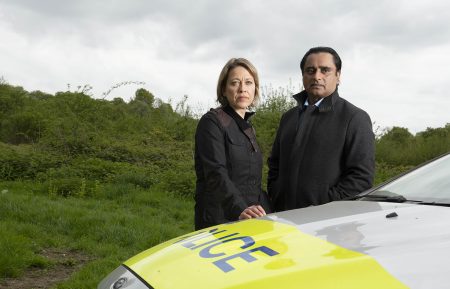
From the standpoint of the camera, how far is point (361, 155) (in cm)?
313

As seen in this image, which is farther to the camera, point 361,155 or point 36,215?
point 36,215

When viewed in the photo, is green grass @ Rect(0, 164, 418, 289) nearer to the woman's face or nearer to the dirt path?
the dirt path

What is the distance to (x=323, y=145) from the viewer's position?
3.18 meters

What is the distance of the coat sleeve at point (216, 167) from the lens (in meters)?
3.04

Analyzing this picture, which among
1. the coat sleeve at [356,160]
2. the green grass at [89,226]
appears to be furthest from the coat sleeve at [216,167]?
the green grass at [89,226]

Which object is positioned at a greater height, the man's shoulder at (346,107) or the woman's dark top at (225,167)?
the man's shoulder at (346,107)

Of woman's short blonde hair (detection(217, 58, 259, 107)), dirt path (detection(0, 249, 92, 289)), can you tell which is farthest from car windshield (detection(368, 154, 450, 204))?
dirt path (detection(0, 249, 92, 289))

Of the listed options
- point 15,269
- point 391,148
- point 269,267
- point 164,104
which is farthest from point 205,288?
point 164,104

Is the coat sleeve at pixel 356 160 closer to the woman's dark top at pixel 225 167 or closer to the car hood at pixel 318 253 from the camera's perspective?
the woman's dark top at pixel 225 167

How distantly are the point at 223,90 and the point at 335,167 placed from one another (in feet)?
2.72

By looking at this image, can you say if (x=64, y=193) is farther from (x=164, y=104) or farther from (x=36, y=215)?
(x=164, y=104)

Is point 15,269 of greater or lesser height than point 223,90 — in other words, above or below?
below

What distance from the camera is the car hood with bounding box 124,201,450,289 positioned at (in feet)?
4.86

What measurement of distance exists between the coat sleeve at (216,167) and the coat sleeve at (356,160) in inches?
22.0
